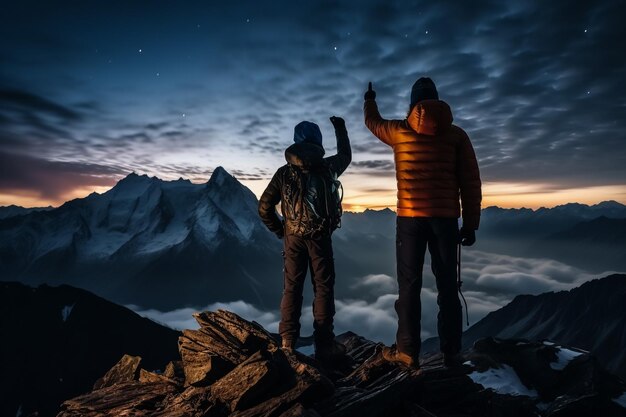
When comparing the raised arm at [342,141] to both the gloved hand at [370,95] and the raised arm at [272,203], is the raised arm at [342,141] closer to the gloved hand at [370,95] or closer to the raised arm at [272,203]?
the gloved hand at [370,95]

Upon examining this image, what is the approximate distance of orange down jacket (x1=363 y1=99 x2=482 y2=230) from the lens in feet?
22.4

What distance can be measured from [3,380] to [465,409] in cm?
24976

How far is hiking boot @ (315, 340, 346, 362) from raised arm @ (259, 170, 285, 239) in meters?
2.80

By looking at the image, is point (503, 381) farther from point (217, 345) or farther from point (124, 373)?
point (124, 373)

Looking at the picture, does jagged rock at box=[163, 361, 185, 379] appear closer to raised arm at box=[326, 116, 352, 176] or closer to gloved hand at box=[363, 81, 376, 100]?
raised arm at box=[326, 116, 352, 176]

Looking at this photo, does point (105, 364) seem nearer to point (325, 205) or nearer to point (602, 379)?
point (602, 379)

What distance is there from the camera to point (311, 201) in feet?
26.8

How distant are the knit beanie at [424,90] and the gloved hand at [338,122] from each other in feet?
7.76

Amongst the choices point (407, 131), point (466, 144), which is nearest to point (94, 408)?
point (407, 131)

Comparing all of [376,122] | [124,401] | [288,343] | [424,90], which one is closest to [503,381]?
[288,343]

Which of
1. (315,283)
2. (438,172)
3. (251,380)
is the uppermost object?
(438,172)

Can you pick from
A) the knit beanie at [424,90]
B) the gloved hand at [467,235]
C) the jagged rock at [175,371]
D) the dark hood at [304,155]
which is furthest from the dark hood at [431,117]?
the jagged rock at [175,371]

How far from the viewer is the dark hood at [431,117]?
6.53m

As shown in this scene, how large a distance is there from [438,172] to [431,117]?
103 cm
